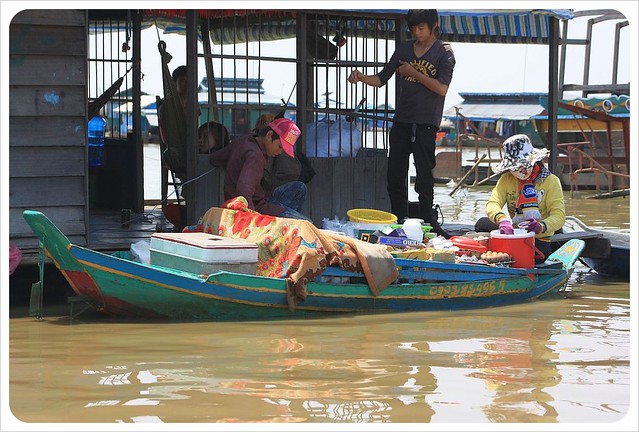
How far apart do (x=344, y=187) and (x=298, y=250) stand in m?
2.39

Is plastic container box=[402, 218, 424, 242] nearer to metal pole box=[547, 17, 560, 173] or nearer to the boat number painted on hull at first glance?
the boat number painted on hull

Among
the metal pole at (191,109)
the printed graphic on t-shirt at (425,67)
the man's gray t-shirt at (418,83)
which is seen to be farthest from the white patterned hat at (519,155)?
the metal pole at (191,109)

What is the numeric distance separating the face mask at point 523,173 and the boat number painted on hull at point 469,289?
93 cm

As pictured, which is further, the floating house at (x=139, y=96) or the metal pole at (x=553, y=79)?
the metal pole at (x=553, y=79)

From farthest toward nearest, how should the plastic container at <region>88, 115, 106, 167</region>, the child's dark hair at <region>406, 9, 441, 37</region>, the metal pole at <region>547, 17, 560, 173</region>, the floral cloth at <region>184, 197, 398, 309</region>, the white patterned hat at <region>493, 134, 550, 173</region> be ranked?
the plastic container at <region>88, 115, 106, 167</region>
the metal pole at <region>547, 17, 560, 173</region>
the child's dark hair at <region>406, 9, 441, 37</region>
the white patterned hat at <region>493, 134, 550, 173</region>
the floral cloth at <region>184, 197, 398, 309</region>

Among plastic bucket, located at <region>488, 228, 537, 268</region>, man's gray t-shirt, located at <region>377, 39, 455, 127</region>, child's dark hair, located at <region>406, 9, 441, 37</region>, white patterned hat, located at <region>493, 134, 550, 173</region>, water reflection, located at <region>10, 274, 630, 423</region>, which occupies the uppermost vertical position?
child's dark hair, located at <region>406, 9, 441, 37</region>

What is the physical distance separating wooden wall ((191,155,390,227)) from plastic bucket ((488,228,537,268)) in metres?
1.64

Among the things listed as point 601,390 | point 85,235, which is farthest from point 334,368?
point 85,235

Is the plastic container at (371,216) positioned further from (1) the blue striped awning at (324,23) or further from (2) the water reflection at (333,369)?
(1) the blue striped awning at (324,23)

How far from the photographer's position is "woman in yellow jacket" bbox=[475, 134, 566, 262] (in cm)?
889

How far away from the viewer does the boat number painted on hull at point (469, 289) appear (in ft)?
28.0

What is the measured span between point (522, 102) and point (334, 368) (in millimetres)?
60365

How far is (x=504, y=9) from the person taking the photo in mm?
10414

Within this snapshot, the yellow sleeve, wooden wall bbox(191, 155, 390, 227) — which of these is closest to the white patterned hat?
the yellow sleeve
